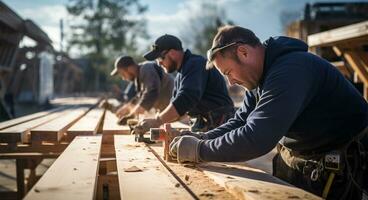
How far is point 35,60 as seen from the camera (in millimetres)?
15727

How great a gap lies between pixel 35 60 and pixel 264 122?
14732 millimetres

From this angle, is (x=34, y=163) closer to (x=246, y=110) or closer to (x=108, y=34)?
(x=246, y=110)

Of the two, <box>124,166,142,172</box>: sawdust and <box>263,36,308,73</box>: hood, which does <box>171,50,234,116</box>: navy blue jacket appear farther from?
<box>263,36,308,73</box>: hood

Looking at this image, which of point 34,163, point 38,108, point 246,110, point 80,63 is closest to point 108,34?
point 80,63

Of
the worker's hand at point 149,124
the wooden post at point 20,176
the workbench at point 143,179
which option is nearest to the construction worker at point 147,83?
the wooden post at point 20,176

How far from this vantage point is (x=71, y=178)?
227 centimetres

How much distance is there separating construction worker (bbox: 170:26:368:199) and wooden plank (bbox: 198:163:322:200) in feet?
0.38

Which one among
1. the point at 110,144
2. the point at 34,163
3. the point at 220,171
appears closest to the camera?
the point at 220,171

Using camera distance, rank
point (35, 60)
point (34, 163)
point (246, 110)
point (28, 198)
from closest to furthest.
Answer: point (28, 198) < point (246, 110) < point (34, 163) < point (35, 60)

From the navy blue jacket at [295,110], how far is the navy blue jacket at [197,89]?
5.25ft

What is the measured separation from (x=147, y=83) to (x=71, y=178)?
4376mm

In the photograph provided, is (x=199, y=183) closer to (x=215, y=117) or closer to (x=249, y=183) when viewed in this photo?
(x=249, y=183)

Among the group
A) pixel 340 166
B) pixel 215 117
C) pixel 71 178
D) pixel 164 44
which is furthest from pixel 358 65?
pixel 71 178

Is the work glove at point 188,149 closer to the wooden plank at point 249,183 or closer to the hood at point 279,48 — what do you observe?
the wooden plank at point 249,183
